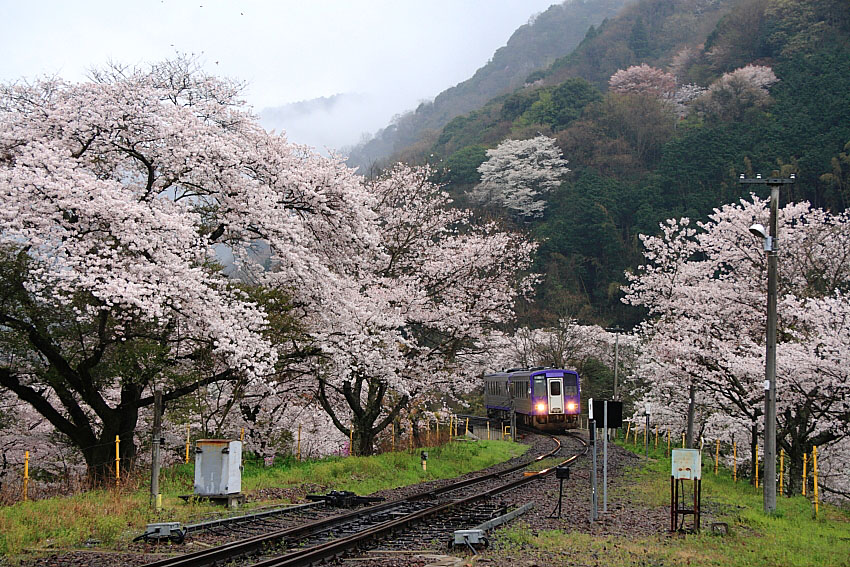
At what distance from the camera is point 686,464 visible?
10.5 metres

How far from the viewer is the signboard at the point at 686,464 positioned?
411 inches

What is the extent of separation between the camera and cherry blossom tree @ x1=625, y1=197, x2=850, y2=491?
1684 cm

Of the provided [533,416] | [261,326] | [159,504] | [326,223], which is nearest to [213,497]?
[159,504]

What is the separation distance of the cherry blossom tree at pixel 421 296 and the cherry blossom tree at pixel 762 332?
213 inches

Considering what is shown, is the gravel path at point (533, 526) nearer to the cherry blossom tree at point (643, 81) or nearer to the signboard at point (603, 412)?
the signboard at point (603, 412)

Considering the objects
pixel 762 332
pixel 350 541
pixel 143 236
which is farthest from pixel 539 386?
pixel 350 541

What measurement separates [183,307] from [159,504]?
3.97m

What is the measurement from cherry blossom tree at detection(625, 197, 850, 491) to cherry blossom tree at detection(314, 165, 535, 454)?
213 inches

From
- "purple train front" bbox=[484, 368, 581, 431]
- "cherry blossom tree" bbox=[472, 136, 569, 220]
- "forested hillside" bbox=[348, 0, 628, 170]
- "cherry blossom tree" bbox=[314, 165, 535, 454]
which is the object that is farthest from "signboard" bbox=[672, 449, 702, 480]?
"forested hillside" bbox=[348, 0, 628, 170]

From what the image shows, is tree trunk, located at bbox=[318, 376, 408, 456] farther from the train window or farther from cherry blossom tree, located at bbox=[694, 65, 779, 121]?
cherry blossom tree, located at bbox=[694, 65, 779, 121]

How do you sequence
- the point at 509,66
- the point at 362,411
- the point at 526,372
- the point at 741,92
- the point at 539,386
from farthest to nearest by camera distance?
the point at 509,66 → the point at 741,92 → the point at 526,372 → the point at 539,386 → the point at 362,411

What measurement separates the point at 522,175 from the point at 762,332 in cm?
3960

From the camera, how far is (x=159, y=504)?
1056 centimetres

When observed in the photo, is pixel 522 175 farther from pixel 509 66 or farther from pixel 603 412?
pixel 509 66
